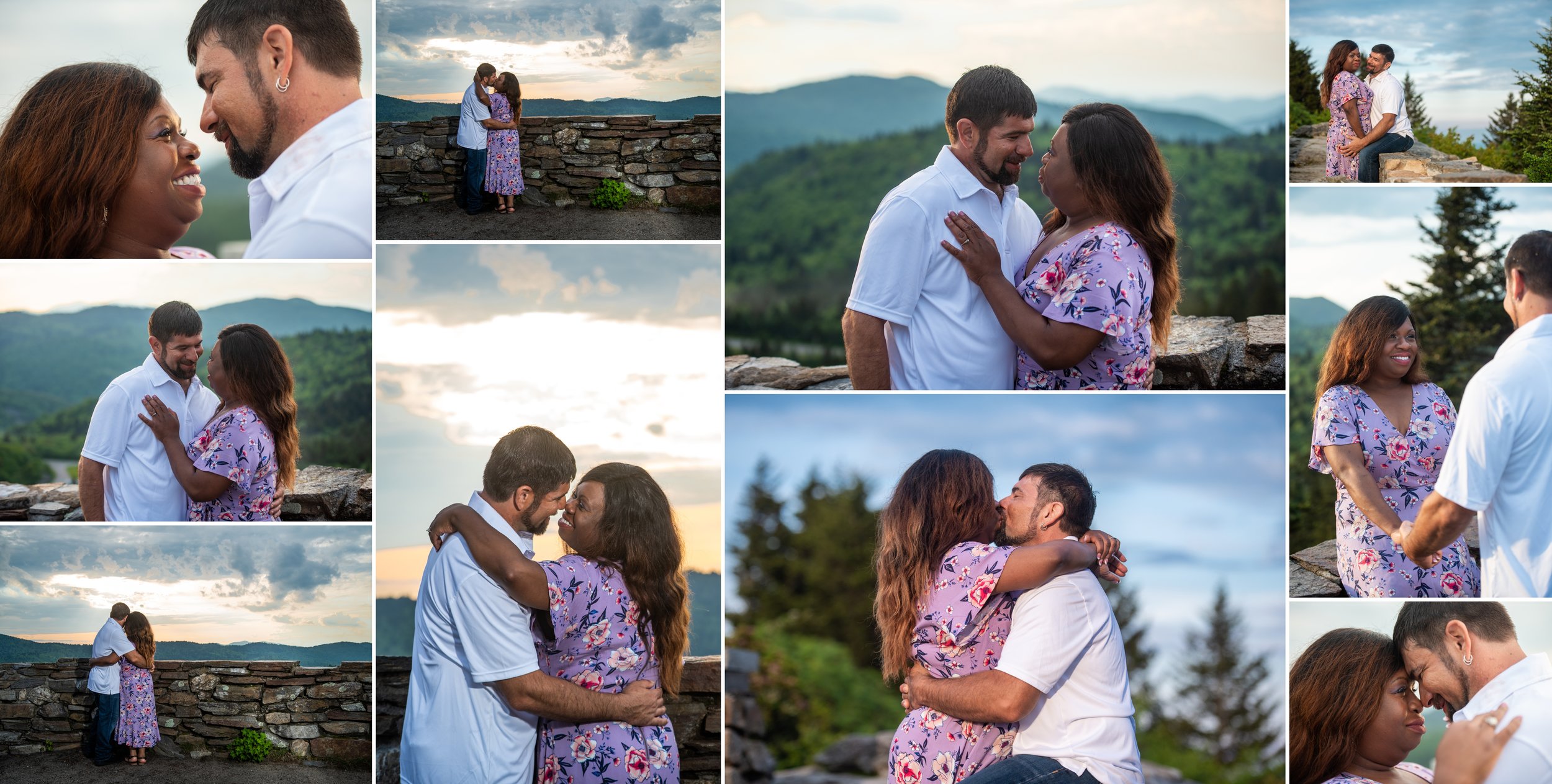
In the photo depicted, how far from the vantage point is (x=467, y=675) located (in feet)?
12.2

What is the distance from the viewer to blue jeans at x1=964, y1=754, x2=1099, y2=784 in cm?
321

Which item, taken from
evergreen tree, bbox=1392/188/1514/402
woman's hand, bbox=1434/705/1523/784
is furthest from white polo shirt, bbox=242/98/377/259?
woman's hand, bbox=1434/705/1523/784

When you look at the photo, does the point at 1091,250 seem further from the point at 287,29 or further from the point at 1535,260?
the point at 287,29

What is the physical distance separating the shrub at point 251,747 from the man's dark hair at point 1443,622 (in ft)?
13.6

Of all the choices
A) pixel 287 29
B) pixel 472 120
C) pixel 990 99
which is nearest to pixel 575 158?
pixel 472 120

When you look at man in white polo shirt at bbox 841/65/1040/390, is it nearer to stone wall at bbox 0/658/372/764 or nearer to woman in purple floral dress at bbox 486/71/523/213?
woman in purple floral dress at bbox 486/71/523/213

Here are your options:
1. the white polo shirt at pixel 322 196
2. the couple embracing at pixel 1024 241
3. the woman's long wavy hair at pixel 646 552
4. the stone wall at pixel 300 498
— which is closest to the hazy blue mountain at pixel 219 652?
the stone wall at pixel 300 498

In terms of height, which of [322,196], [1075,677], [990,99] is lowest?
[1075,677]

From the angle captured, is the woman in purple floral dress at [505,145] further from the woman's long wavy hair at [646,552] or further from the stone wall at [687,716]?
the stone wall at [687,716]

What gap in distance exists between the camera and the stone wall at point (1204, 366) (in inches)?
158

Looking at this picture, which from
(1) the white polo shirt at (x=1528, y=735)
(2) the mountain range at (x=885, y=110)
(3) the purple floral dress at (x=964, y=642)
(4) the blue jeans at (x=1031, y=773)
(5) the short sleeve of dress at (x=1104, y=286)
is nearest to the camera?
(4) the blue jeans at (x=1031, y=773)

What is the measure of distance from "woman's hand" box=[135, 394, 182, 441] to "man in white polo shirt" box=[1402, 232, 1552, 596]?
14.5 ft

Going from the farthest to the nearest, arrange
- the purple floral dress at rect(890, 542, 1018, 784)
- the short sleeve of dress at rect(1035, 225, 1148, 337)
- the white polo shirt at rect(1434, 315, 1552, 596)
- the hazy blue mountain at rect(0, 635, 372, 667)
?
1. the hazy blue mountain at rect(0, 635, 372, 667)
2. the white polo shirt at rect(1434, 315, 1552, 596)
3. the purple floral dress at rect(890, 542, 1018, 784)
4. the short sleeve of dress at rect(1035, 225, 1148, 337)

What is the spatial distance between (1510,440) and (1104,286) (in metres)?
1.67
